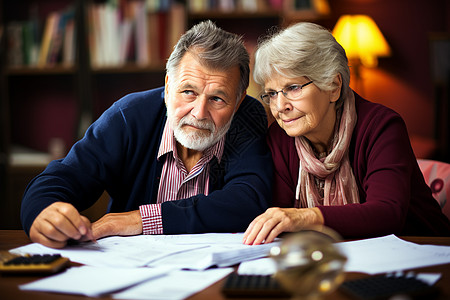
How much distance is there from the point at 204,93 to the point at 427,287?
94cm

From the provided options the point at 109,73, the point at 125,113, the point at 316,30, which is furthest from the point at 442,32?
the point at 125,113

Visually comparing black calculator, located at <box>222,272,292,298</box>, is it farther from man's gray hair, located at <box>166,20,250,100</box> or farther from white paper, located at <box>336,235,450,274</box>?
man's gray hair, located at <box>166,20,250,100</box>

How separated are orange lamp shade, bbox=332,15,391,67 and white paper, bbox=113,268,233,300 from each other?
3570 mm

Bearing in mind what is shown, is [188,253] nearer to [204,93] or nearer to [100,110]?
[204,93]

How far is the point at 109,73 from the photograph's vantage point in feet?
11.1

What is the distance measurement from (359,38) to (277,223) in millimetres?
3370

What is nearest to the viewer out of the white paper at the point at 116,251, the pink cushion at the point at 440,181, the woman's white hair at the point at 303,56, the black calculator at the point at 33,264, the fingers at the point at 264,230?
the black calculator at the point at 33,264

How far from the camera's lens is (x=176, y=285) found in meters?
0.88

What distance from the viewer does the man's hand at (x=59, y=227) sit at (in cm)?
114

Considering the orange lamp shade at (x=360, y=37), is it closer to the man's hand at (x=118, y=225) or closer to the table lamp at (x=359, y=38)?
the table lamp at (x=359, y=38)

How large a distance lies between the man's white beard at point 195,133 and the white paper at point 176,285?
67 cm

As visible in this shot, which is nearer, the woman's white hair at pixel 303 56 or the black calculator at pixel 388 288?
the black calculator at pixel 388 288

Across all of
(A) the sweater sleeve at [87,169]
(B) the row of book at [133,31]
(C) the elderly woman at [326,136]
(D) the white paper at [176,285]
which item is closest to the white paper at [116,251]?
(D) the white paper at [176,285]

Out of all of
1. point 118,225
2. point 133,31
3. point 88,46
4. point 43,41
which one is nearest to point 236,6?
point 133,31
